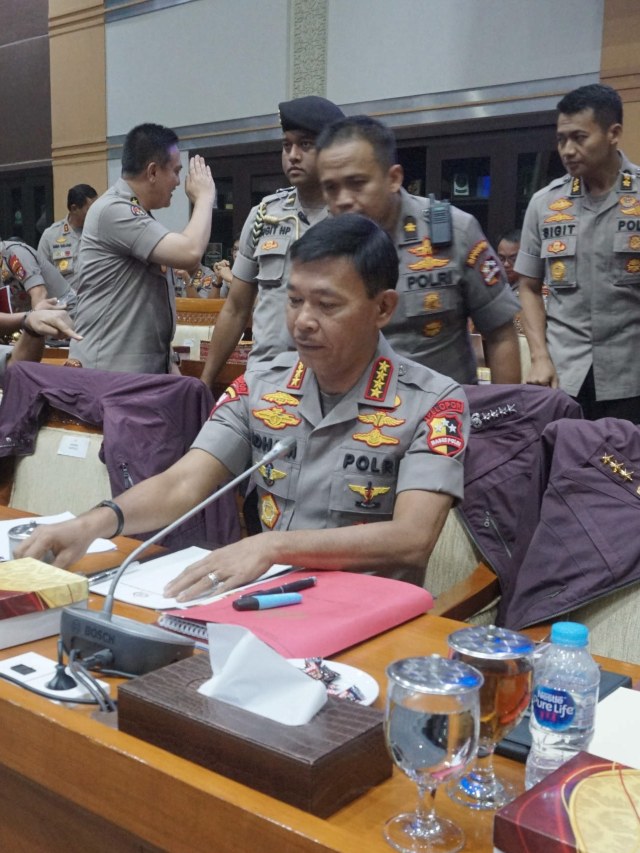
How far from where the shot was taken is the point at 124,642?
99 cm

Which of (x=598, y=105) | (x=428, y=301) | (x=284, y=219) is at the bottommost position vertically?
(x=428, y=301)

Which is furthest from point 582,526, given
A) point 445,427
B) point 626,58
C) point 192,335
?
point 626,58

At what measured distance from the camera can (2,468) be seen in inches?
98.0

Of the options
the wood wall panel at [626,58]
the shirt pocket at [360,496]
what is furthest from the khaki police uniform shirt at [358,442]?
the wood wall panel at [626,58]

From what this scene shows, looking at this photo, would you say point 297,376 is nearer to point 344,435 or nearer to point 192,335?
point 344,435

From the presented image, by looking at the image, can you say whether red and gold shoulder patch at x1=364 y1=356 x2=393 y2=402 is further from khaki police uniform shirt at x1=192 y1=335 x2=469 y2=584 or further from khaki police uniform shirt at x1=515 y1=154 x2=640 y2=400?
khaki police uniform shirt at x1=515 y1=154 x2=640 y2=400

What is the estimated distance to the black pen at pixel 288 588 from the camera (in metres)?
1.21

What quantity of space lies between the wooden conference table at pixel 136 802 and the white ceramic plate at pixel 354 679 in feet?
0.04

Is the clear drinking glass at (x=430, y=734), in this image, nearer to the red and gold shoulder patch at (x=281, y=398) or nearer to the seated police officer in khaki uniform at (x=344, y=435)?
the seated police officer in khaki uniform at (x=344, y=435)

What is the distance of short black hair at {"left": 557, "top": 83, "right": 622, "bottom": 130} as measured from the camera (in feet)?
7.89

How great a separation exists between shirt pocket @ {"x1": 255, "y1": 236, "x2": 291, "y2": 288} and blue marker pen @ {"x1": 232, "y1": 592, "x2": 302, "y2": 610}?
138cm

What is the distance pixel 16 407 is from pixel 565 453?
5.07 ft

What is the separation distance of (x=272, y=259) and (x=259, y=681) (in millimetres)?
1759

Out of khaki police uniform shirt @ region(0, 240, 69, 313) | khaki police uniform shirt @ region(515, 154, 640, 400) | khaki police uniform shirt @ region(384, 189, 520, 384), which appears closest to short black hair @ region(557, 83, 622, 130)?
khaki police uniform shirt @ region(515, 154, 640, 400)
